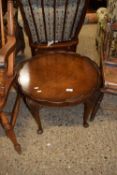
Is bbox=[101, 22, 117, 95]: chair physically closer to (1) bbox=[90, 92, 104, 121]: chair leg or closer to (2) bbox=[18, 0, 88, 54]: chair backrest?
(1) bbox=[90, 92, 104, 121]: chair leg

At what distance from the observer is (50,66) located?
5.72ft

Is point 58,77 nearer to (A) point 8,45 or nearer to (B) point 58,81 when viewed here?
(B) point 58,81

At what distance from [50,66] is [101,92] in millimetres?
422

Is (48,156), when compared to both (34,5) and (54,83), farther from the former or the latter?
(34,5)

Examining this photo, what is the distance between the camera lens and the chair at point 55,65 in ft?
5.03

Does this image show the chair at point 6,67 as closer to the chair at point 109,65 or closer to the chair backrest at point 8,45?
the chair backrest at point 8,45

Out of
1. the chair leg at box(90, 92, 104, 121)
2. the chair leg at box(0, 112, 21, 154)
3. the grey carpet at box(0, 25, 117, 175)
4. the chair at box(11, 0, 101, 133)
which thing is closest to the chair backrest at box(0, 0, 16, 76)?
the chair at box(11, 0, 101, 133)

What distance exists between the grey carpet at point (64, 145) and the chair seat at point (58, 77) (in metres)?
0.42

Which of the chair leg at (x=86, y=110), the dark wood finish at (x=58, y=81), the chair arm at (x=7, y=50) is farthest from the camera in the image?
the chair leg at (x=86, y=110)

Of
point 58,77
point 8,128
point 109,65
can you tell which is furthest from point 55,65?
point 8,128

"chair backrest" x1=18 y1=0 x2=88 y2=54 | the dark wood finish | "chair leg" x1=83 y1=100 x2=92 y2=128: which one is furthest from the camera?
"chair backrest" x1=18 y1=0 x2=88 y2=54

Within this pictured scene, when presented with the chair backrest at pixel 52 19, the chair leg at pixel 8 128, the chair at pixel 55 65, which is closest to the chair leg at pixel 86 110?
the chair at pixel 55 65

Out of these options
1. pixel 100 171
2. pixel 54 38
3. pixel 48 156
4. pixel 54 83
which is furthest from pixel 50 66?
pixel 100 171

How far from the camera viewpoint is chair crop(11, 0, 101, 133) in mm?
1533
